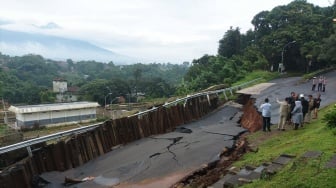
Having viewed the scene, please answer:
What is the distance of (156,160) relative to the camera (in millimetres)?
10773

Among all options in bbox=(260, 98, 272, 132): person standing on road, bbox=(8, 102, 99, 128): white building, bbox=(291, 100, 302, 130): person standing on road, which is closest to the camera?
bbox=(291, 100, 302, 130): person standing on road

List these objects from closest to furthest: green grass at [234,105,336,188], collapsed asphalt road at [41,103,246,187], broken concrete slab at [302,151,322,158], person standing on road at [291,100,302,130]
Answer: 1. green grass at [234,105,336,188]
2. broken concrete slab at [302,151,322,158]
3. collapsed asphalt road at [41,103,246,187]
4. person standing on road at [291,100,302,130]

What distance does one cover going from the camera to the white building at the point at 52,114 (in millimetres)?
48125

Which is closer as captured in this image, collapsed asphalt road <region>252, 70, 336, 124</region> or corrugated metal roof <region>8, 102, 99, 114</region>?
collapsed asphalt road <region>252, 70, 336, 124</region>

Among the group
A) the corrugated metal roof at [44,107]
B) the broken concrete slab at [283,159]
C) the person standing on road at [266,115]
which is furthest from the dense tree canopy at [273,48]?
the broken concrete slab at [283,159]

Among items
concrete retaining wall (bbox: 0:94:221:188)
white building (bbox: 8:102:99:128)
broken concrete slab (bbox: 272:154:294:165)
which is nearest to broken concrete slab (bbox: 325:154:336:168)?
broken concrete slab (bbox: 272:154:294:165)

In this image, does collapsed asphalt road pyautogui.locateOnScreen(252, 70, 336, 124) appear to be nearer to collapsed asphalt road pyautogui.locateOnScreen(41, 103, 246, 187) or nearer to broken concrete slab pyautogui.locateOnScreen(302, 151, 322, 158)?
collapsed asphalt road pyautogui.locateOnScreen(41, 103, 246, 187)

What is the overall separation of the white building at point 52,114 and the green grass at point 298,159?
41381 mm

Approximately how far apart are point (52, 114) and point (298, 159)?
46.8m

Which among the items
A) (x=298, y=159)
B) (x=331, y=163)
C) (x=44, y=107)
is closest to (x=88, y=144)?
(x=298, y=159)

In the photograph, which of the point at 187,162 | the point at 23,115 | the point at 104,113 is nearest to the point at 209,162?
the point at 187,162

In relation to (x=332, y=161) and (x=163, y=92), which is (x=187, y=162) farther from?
(x=163, y=92)

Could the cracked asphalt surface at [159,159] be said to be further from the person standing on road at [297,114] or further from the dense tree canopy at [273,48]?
the dense tree canopy at [273,48]

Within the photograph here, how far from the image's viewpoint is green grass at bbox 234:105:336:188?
670cm
